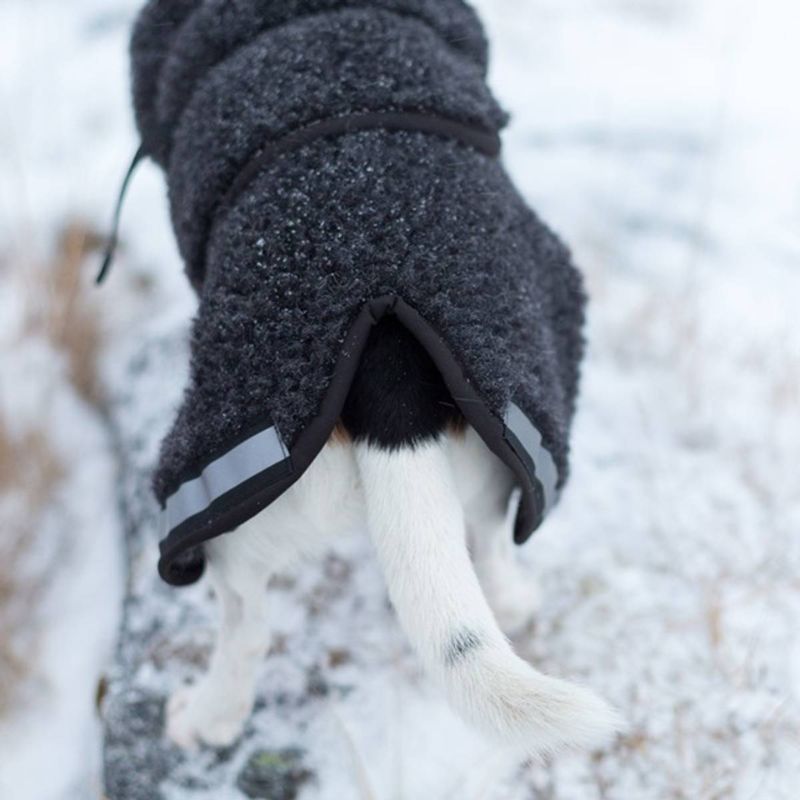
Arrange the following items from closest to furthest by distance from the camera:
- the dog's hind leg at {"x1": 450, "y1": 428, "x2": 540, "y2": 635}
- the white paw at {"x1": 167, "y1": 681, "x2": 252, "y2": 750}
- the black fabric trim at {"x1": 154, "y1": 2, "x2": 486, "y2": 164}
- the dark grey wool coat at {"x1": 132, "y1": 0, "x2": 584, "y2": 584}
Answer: the dark grey wool coat at {"x1": 132, "y1": 0, "x2": 584, "y2": 584}, the dog's hind leg at {"x1": 450, "y1": 428, "x2": 540, "y2": 635}, the black fabric trim at {"x1": 154, "y1": 2, "x2": 486, "y2": 164}, the white paw at {"x1": 167, "y1": 681, "x2": 252, "y2": 750}

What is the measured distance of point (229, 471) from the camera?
888 millimetres

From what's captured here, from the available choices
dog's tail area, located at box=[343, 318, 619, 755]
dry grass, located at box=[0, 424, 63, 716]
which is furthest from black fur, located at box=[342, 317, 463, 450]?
dry grass, located at box=[0, 424, 63, 716]

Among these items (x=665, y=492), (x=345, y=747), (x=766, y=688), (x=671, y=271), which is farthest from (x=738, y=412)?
(x=345, y=747)

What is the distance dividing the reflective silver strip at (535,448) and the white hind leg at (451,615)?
0.29 ft

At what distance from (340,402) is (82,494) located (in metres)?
1.25

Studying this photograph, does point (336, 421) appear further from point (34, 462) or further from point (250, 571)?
point (34, 462)

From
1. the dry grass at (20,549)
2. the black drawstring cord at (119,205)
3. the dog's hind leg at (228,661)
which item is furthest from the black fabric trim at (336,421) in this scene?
the dry grass at (20,549)

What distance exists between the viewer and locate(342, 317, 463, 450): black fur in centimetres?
91

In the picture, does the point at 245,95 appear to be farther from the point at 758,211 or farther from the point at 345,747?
the point at 758,211

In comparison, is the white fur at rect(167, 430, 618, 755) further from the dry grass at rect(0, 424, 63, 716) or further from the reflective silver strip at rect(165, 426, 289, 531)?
the dry grass at rect(0, 424, 63, 716)

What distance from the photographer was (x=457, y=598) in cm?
88

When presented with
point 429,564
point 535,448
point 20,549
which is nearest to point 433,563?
point 429,564

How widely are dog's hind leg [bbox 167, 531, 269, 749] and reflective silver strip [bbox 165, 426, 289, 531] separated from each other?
0.34 feet

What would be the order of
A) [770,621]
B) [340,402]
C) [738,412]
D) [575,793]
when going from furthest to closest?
[738,412] < [770,621] < [575,793] < [340,402]
